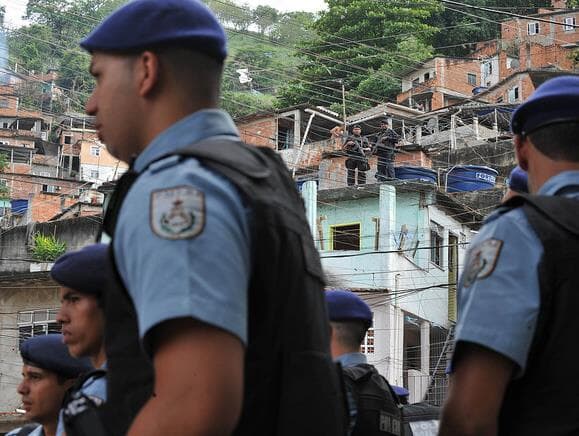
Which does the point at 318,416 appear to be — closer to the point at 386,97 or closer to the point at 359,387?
the point at 359,387

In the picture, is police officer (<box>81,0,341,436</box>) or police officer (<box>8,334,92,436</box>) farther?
police officer (<box>8,334,92,436</box>)

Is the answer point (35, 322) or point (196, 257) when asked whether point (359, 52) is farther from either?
point (196, 257)

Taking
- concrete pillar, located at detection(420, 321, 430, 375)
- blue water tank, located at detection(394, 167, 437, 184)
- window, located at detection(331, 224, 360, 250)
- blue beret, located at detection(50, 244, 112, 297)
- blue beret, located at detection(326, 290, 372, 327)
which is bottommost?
concrete pillar, located at detection(420, 321, 430, 375)

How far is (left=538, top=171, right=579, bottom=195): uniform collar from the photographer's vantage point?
290 cm

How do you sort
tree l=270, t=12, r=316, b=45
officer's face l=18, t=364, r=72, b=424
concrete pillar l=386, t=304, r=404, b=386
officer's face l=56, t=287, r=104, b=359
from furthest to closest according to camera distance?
tree l=270, t=12, r=316, b=45, concrete pillar l=386, t=304, r=404, b=386, officer's face l=18, t=364, r=72, b=424, officer's face l=56, t=287, r=104, b=359

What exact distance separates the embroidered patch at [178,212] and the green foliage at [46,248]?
30.7 m

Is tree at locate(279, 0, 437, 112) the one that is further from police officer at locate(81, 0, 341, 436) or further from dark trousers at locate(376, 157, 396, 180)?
police officer at locate(81, 0, 341, 436)

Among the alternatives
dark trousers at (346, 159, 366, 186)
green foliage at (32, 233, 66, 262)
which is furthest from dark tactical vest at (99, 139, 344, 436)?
dark trousers at (346, 159, 366, 186)

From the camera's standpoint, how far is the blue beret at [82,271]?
3.83 m

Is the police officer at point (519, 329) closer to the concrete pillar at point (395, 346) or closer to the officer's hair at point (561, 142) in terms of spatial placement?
the officer's hair at point (561, 142)

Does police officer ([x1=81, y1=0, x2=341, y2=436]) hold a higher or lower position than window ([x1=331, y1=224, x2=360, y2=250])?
lower

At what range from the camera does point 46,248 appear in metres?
32.5

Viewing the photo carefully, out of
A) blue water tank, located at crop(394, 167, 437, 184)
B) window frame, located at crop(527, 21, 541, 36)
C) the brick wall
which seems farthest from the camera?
window frame, located at crop(527, 21, 541, 36)

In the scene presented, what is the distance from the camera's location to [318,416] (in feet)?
7.65
